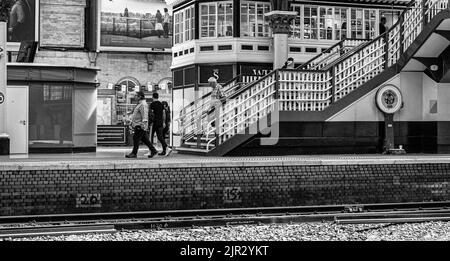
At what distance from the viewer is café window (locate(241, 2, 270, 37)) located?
25375mm

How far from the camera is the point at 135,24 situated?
46.3 m

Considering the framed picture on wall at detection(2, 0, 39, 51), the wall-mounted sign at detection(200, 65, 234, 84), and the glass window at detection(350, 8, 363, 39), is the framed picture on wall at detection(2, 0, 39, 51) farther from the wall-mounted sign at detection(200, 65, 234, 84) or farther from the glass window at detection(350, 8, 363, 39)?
the glass window at detection(350, 8, 363, 39)

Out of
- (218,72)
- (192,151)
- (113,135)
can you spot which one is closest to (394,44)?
(192,151)

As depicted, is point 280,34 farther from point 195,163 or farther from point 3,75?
point 195,163

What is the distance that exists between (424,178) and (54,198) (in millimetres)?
8437

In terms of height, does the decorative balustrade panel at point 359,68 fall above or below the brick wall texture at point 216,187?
above

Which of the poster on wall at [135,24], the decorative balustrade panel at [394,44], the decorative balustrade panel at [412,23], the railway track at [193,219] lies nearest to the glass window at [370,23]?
the decorative balustrade panel at [394,44]

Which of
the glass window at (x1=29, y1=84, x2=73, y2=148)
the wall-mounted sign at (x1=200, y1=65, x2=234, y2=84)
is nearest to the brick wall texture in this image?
the glass window at (x1=29, y1=84, x2=73, y2=148)

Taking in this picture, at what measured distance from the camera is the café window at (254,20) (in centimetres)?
2538

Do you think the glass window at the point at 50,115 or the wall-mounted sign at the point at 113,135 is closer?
the glass window at the point at 50,115

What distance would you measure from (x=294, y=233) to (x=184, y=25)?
54.5 ft

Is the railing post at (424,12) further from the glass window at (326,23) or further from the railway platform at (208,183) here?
the glass window at (326,23)

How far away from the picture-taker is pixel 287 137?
65.9 feet

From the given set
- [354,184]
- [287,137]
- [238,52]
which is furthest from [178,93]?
[354,184]
